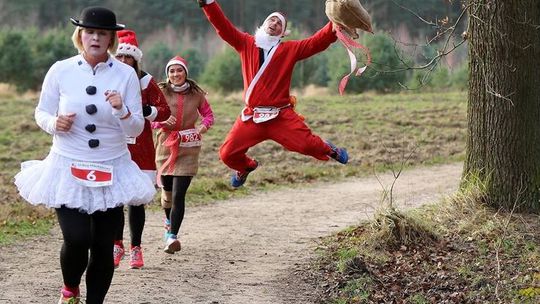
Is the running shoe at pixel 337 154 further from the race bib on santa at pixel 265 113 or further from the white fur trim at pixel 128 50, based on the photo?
the white fur trim at pixel 128 50

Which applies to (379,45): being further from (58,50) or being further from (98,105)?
(98,105)

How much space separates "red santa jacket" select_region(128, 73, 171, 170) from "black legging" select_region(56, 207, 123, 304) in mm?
942

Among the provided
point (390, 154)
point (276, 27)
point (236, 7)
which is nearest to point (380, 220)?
point (276, 27)

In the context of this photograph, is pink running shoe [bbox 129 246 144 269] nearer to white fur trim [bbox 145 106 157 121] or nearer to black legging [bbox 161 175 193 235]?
black legging [bbox 161 175 193 235]

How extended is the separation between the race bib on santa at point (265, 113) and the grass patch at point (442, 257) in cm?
128

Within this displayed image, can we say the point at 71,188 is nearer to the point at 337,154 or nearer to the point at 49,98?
the point at 49,98

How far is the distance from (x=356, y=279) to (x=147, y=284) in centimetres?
161

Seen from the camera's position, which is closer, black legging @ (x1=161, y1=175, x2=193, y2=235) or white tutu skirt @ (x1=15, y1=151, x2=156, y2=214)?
white tutu skirt @ (x1=15, y1=151, x2=156, y2=214)

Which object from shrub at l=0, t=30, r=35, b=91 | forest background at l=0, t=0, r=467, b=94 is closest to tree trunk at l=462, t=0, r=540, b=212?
forest background at l=0, t=0, r=467, b=94

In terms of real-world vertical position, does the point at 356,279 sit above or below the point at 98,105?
below

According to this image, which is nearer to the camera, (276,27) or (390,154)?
(276,27)

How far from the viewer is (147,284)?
7.68 metres

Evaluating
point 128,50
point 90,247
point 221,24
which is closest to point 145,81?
point 128,50

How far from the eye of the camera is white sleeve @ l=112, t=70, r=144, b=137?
5.91 metres
